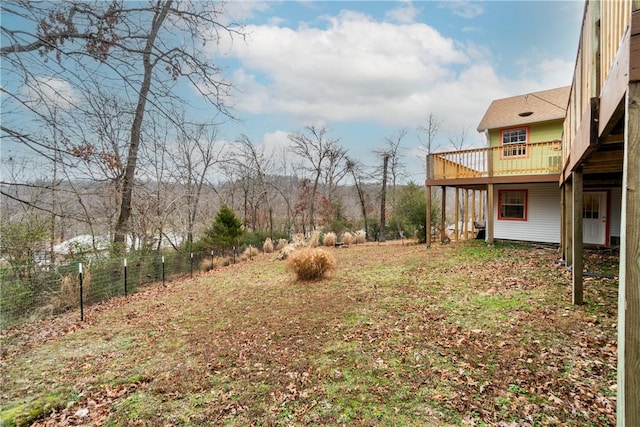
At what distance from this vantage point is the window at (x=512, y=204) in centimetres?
1133

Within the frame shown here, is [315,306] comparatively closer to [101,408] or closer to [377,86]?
[101,408]

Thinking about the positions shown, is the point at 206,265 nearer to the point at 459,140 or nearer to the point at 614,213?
the point at 614,213

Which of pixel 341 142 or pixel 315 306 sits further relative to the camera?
pixel 341 142

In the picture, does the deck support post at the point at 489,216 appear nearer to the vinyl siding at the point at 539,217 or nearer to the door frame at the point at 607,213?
the vinyl siding at the point at 539,217

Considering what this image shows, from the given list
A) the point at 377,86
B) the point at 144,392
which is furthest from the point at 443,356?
the point at 377,86

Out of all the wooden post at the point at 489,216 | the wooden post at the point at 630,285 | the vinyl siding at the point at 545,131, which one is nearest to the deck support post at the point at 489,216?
the wooden post at the point at 489,216

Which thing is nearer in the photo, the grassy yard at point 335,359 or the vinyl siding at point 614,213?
the grassy yard at point 335,359

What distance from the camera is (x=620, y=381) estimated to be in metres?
1.45

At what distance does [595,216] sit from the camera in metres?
9.88

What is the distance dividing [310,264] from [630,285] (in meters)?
6.66

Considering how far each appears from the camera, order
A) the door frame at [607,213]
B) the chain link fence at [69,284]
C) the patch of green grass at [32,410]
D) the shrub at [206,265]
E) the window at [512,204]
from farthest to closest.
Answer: the shrub at [206,265] → the window at [512,204] → the door frame at [607,213] → the chain link fence at [69,284] → the patch of green grass at [32,410]

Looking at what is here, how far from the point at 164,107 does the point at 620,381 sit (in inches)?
151

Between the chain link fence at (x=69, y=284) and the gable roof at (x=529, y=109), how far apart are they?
13598 mm

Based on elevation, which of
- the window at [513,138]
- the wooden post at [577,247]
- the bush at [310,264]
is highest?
the window at [513,138]
